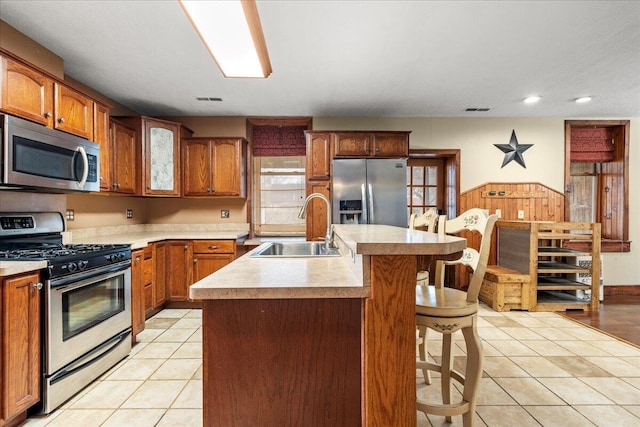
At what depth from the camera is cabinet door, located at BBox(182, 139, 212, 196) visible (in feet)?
13.9

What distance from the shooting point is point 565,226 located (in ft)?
12.4

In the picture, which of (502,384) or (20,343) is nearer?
(20,343)

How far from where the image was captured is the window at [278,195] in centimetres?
488

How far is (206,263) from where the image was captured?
→ 151 inches

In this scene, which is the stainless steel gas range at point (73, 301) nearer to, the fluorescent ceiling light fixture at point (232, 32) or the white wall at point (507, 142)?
the fluorescent ceiling light fixture at point (232, 32)

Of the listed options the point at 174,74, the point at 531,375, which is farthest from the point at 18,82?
the point at 531,375

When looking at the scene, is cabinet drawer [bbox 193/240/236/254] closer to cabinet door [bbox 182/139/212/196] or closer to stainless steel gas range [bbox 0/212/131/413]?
cabinet door [bbox 182/139/212/196]

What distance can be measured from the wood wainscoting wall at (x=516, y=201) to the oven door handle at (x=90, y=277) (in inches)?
163

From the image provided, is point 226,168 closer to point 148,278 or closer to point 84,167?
point 148,278

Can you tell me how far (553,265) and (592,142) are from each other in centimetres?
217

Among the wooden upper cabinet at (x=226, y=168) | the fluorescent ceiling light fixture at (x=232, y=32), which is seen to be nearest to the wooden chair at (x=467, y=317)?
the fluorescent ceiling light fixture at (x=232, y=32)

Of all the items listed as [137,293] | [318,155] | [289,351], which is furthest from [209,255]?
[289,351]

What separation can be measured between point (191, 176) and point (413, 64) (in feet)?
9.78

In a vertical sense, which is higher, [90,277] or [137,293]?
[90,277]
